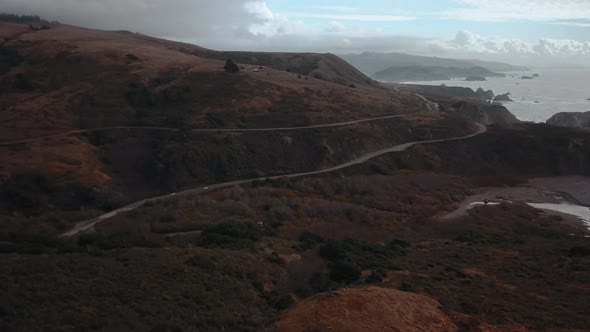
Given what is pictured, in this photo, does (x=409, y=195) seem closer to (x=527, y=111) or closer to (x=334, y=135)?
(x=334, y=135)

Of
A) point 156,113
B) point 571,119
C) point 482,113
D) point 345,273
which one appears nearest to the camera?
point 345,273

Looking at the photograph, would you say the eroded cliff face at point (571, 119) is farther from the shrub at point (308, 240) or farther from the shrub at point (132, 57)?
the shrub at point (308, 240)

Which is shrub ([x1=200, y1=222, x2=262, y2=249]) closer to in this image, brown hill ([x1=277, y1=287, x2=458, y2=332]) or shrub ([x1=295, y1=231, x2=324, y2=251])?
shrub ([x1=295, y1=231, x2=324, y2=251])

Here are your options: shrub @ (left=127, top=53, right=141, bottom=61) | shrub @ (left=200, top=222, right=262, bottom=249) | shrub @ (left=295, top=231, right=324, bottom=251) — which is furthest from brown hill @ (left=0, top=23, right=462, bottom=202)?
shrub @ (left=295, top=231, right=324, bottom=251)

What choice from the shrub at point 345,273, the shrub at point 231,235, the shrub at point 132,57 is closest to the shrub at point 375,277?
the shrub at point 345,273

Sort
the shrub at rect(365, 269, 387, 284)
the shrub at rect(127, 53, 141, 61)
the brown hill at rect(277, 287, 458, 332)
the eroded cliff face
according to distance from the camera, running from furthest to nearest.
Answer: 1. the eroded cliff face
2. the shrub at rect(127, 53, 141, 61)
3. the shrub at rect(365, 269, 387, 284)
4. the brown hill at rect(277, 287, 458, 332)

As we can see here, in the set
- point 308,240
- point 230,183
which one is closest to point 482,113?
point 230,183

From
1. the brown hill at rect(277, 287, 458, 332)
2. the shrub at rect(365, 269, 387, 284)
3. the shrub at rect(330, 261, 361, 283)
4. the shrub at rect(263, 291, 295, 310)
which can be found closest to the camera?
the brown hill at rect(277, 287, 458, 332)

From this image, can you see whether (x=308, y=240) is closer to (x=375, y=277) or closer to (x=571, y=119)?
(x=375, y=277)

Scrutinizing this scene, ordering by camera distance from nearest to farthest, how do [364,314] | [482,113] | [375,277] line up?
[364,314] → [375,277] → [482,113]

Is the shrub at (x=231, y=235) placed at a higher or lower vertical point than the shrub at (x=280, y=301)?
lower
